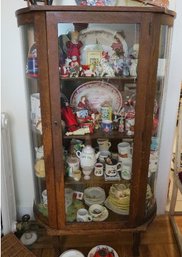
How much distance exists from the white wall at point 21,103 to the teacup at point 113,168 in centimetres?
46

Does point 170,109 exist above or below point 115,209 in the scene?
above

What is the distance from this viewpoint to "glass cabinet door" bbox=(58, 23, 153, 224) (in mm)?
1161

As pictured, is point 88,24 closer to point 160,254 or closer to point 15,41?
point 15,41

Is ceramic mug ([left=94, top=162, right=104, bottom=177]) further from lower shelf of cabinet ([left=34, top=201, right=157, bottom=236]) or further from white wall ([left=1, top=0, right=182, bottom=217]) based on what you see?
white wall ([left=1, top=0, right=182, bottom=217])

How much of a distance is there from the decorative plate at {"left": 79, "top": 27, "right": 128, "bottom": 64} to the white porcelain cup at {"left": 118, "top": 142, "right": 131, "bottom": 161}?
46 cm

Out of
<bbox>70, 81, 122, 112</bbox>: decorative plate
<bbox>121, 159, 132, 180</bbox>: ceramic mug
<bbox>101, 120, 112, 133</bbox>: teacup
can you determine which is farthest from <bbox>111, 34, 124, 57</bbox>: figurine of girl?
<bbox>121, 159, 132, 180</bbox>: ceramic mug

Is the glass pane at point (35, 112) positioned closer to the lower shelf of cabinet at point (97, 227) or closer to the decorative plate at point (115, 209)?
the lower shelf of cabinet at point (97, 227)

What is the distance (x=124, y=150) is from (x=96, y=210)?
0.42 m

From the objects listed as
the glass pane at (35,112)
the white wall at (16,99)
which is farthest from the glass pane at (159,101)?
the white wall at (16,99)

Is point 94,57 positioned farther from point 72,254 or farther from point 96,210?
point 72,254

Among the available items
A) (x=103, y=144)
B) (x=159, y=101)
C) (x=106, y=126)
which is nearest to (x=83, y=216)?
(x=103, y=144)

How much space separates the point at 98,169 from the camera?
1383 mm

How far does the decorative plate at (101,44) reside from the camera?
3.84 feet

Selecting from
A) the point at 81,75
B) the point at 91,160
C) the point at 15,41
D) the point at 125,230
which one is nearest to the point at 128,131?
the point at 91,160
